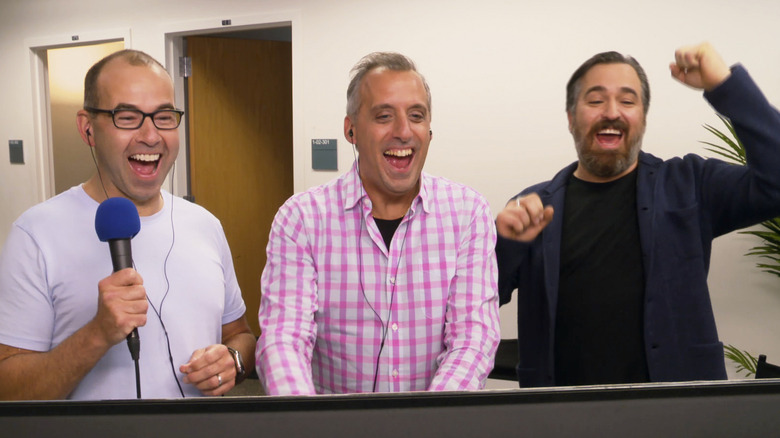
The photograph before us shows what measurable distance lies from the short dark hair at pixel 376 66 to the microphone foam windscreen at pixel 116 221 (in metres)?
0.47

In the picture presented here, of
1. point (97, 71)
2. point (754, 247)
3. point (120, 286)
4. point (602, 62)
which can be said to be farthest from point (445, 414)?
point (754, 247)

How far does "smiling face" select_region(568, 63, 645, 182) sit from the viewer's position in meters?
1.28

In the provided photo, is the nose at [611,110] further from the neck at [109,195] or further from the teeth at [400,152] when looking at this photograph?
the neck at [109,195]

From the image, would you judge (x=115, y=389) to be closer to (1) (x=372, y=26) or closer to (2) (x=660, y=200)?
(2) (x=660, y=200)

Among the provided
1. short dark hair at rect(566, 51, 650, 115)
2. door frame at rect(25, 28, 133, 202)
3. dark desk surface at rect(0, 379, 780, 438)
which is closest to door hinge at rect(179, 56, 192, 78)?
door frame at rect(25, 28, 133, 202)

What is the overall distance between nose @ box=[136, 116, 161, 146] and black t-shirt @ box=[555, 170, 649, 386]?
0.80 metres

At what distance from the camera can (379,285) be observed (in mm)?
1100

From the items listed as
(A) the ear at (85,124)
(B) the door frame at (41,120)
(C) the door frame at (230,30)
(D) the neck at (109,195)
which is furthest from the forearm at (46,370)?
(B) the door frame at (41,120)

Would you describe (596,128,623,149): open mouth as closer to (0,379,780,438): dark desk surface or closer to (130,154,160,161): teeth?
(130,154,160,161): teeth

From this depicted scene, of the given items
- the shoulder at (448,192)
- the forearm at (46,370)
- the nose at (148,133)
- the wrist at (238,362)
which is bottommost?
the wrist at (238,362)

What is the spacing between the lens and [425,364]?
1.09 metres

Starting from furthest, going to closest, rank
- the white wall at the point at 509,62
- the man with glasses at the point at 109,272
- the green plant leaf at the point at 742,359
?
the white wall at the point at 509,62, the green plant leaf at the point at 742,359, the man with glasses at the point at 109,272

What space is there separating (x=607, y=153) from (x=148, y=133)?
2.92 ft

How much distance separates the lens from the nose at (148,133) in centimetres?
103
